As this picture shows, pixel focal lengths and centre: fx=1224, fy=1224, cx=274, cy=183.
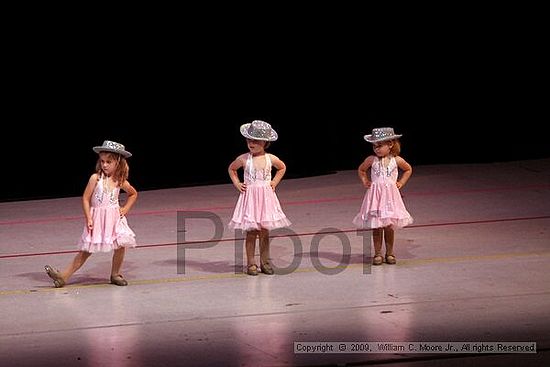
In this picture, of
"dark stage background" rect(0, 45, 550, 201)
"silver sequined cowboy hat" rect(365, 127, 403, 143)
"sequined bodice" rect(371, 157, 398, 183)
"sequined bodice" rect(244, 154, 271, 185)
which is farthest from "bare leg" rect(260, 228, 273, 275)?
"dark stage background" rect(0, 45, 550, 201)

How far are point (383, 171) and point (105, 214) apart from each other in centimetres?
238

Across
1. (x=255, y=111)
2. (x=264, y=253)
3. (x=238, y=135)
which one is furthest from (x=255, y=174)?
(x=238, y=135)

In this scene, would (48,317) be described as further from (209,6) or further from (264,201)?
(209,6)

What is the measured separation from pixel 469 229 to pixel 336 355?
174 inches

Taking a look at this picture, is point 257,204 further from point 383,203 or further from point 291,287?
point 383,203

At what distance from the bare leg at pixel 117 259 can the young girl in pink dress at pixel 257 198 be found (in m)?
0.98

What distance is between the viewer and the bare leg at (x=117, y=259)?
376 inches

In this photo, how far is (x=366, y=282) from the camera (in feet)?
31.4

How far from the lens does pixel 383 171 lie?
10266 millimetres

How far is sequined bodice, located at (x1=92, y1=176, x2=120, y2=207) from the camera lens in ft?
31.1

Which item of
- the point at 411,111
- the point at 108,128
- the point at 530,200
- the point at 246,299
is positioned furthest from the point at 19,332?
the point at 411,111

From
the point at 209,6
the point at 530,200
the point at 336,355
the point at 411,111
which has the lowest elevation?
the point at 336,355

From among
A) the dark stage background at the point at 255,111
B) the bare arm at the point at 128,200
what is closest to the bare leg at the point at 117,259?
the bare arm at the point at 128,200

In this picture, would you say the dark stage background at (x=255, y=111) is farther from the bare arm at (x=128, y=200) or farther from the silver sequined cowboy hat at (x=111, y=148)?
the silver sequined cowboy hat at (x=111, y=148)
